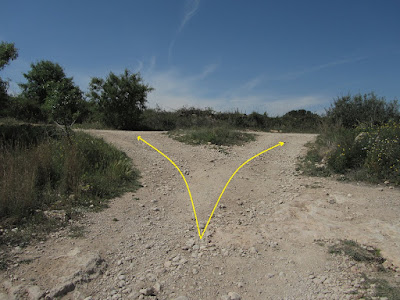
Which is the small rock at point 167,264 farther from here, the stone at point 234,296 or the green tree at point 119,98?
the green tree at point 119,98

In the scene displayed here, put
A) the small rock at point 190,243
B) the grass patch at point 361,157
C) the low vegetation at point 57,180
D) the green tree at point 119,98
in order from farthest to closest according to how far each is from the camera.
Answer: the green tree at point 119,98, the grass patch at point 361,157, the low vegetation at point 57,180, the small rock at point 190,243

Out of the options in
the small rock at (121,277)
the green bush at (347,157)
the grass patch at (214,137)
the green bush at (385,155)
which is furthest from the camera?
the grass patch at (214,137)

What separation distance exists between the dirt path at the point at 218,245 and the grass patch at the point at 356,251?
0.11 metres

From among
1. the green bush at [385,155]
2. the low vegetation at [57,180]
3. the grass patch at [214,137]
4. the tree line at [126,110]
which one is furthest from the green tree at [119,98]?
the green bush at [385,155]

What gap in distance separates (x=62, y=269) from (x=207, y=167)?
16.4ft

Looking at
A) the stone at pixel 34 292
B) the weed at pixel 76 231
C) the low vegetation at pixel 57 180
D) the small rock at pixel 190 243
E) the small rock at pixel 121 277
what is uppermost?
the low vegetation at pixel 57 180

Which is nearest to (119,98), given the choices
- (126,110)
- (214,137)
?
(126,110)

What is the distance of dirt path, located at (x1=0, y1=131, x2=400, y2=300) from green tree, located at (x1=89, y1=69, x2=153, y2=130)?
933 cm

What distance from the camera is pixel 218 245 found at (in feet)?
12.7

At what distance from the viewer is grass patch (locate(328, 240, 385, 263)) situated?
3457 mm

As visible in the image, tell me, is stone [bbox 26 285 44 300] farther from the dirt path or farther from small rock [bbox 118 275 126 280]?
small rock [bbox 118 275 126 280]

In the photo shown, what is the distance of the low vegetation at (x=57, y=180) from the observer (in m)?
4.25

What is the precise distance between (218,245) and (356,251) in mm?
1721

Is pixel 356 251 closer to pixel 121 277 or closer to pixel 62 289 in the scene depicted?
pixel 121 277
